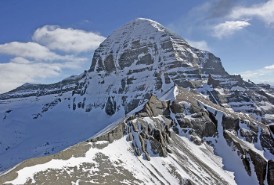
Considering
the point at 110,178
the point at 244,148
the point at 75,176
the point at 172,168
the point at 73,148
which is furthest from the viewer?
the point at 244,148

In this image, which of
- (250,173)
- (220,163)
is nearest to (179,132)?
(220,163)

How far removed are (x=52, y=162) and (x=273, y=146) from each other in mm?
110956

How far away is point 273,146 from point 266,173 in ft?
78.0

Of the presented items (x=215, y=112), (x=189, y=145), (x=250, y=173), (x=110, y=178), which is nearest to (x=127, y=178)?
(x=110, y=178)

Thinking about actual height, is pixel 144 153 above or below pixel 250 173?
above

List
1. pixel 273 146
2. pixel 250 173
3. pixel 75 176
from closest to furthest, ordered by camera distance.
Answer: pixel 75 176, pixel 250 173, pixel 273 146

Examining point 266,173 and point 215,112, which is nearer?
point 266,173

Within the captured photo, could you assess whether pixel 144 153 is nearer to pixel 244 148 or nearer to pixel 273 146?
pixel 244 148

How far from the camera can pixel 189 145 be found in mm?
157125

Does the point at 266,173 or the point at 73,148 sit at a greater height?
the point at 73,148

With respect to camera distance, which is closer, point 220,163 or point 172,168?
point 172,168

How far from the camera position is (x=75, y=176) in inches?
3954

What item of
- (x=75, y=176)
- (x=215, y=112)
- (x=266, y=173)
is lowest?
(x=266, y=173)

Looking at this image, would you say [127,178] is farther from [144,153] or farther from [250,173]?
[250,173]
